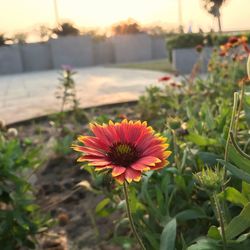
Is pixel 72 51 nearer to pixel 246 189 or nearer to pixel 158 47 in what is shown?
pixel 158 47

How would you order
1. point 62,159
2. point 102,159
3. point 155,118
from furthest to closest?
point 155,118 < point 62,159 < point 102,159

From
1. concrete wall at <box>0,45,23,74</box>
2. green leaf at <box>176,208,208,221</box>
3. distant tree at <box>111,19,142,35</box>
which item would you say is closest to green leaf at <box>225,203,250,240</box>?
green leaf at <box>176,208,208,221</box>

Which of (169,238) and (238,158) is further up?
(238,158)

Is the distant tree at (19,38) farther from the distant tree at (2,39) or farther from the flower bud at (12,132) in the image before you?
the flower bud at (12,132)

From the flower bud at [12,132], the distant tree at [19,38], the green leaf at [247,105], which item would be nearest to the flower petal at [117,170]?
the green leaf at [247,105]

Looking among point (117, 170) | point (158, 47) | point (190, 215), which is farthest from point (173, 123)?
point (158, 47)

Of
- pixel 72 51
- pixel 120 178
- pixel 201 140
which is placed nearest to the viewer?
pixel 120 178

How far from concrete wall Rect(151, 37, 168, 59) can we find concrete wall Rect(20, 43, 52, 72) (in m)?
4.24

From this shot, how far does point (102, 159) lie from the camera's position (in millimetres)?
716

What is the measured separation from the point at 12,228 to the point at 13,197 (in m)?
0.11

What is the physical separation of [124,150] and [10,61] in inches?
573

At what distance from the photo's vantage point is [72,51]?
15711mm

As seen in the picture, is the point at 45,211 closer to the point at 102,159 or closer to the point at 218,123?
the point at 218,123

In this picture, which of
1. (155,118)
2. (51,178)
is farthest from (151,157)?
(155,118)
